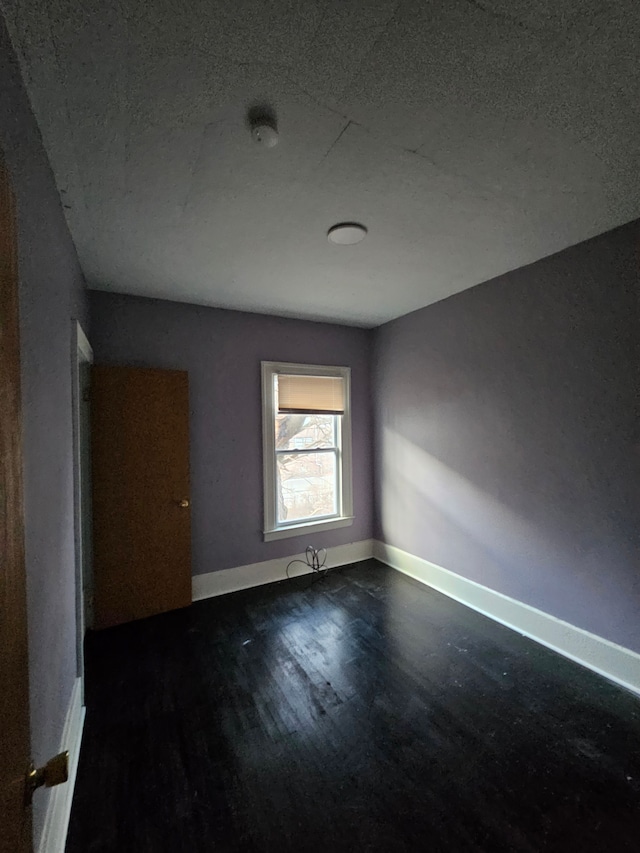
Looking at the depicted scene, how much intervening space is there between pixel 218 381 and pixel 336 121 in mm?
2294

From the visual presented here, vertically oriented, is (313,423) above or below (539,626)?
above

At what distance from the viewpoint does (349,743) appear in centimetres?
167

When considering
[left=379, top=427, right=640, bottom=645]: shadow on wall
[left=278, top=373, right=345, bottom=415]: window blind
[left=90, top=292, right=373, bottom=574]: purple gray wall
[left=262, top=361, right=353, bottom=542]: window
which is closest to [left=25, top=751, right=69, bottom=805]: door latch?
[left=90, top=292, right=373, bottom=574]: purple gray wall

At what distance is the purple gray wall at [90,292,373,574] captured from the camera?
9.57 feet

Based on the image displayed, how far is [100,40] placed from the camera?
1008 millimetres

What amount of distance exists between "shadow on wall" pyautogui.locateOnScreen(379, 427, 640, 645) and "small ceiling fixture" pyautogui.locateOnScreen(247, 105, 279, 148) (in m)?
2.64

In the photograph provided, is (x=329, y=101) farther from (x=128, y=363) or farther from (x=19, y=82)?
(x=128, y=363)

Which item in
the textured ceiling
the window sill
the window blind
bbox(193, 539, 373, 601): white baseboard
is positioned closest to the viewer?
the textured ceiling

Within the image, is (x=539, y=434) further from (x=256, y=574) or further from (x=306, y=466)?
(x=256, y=574)

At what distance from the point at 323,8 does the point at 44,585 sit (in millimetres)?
1935

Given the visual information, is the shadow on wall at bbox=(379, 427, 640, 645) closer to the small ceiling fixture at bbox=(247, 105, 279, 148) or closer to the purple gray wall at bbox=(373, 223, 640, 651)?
the purple gray wall at bbox=(373, 223, 640, 651)

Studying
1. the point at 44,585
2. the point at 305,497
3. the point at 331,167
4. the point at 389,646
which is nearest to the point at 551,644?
the point at 389,646

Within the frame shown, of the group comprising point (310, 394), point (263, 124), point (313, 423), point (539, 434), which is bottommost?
point (539, 434)

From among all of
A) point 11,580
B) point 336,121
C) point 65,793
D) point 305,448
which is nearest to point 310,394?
point 305,448
